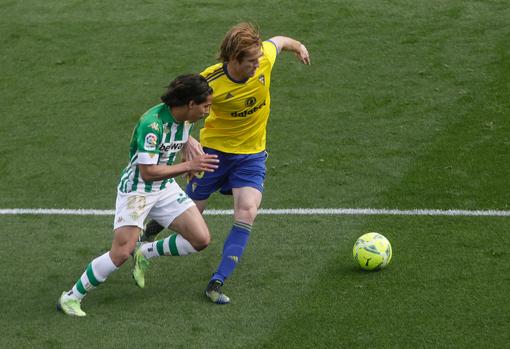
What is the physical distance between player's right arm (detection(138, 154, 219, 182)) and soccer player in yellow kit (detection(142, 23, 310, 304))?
0.39 metres

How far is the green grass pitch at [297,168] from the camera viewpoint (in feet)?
24.7

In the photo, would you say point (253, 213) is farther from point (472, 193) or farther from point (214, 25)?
point (214, 25)

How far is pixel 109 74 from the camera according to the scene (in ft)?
44.9

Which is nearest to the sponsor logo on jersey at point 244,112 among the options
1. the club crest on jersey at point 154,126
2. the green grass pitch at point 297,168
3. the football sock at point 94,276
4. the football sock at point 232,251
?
the football sock at point 232,251

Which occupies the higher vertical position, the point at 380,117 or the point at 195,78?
the point at 195,78

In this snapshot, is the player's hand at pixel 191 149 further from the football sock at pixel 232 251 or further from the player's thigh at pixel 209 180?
the football sock at pixel 232 251

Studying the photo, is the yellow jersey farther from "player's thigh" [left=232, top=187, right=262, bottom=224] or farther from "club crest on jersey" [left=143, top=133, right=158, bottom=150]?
"club crest on jersey" [left=143, top=133, right=158, bottom=150]

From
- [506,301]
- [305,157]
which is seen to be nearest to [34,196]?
[305,157]

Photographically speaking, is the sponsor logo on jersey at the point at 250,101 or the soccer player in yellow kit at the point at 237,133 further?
the sponsor logo on jersey at the point at 250,101

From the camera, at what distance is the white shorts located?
770cm

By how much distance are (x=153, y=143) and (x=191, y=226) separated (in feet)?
2.95

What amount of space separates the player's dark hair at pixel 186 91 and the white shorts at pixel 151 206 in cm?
81

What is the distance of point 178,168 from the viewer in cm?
743

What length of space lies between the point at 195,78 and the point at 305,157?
398cm
